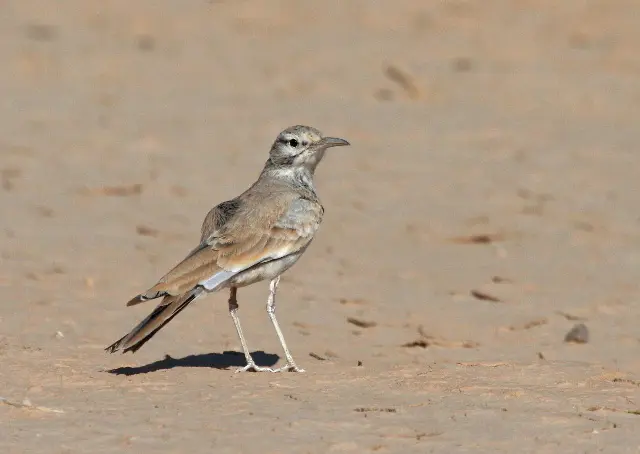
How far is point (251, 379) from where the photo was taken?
772 centimetres

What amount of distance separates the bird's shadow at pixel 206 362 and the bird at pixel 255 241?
0.16m

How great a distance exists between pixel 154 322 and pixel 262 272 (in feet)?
2.95

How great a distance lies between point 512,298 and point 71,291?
12.2 ft

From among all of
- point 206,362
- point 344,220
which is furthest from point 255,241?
point 344,220

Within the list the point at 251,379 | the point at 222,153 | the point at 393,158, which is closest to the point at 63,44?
the point at 222,153

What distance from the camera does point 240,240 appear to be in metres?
8.15

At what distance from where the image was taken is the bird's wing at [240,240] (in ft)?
25.7

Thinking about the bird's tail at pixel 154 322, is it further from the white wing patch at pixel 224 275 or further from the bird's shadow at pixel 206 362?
the bird's shadow at pixel 206 362

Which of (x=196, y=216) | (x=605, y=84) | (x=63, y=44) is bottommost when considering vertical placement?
(x=196, y=216)

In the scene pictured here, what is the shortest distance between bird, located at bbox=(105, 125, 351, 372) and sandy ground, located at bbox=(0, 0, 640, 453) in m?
0.38

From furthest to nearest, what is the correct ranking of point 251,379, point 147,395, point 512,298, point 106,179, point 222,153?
point 222,153, point 106,179, point 512,298, point 251,379, point 147,395

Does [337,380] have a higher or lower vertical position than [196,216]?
lower

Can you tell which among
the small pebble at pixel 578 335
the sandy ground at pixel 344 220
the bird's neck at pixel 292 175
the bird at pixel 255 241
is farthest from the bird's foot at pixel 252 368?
the small pebble at pixel 578 335

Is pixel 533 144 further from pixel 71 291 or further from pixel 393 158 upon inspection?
pixel 71 291
